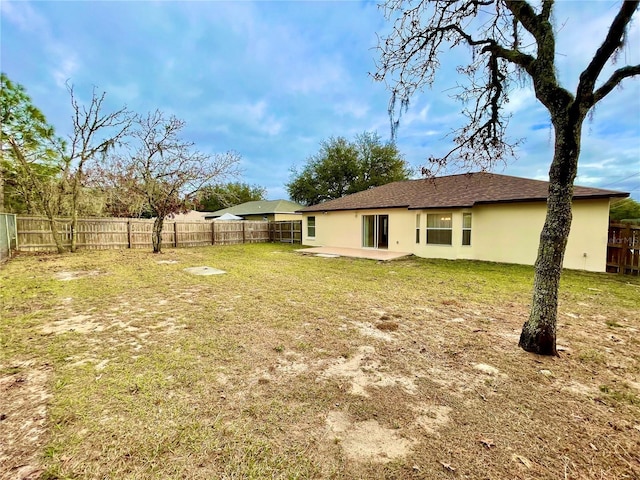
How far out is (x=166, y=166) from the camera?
12.0 meters

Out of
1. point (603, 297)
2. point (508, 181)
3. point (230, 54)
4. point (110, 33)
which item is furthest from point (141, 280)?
point (508, 181)

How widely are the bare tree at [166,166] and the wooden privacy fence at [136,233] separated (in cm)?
304

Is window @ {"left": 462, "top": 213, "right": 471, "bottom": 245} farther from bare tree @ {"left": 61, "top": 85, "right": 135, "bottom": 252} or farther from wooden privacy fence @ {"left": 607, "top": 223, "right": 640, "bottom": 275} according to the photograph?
bare tree @ {"left": 61, "top": 85, "right": 135, "bottom": 252}

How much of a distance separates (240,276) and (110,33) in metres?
7.81

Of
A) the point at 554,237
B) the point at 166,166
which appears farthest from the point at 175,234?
the point at 554,237

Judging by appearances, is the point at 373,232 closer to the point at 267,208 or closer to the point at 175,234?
the point at 175,234

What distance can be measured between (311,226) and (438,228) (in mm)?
8016

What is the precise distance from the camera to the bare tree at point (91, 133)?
11133mm

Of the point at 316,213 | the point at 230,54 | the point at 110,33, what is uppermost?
the point at 230,54

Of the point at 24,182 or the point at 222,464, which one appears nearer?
the point at 222,464

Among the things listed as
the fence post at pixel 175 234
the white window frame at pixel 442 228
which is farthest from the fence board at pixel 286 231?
the white window frame at pixel 442 228

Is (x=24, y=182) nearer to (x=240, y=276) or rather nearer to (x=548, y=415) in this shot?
(x=240, y=276)

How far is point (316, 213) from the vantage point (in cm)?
1683

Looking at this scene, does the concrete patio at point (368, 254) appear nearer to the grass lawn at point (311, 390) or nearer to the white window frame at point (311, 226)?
the white window frame at point (311, 226)
